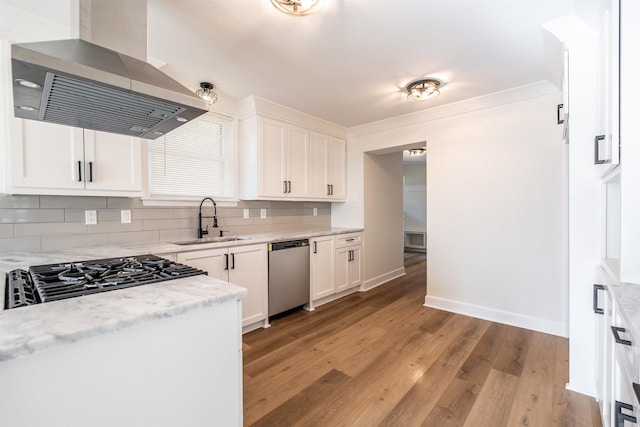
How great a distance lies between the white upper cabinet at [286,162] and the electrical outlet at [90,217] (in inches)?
55.7

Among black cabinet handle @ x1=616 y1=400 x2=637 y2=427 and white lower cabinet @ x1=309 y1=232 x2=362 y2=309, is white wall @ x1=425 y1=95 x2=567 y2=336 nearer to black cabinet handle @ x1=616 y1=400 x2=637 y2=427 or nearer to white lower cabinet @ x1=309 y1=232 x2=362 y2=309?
white lower cabinet @ x1=309 y1=232 x2=362 y2=309

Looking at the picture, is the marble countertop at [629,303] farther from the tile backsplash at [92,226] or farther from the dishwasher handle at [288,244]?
the tile backsplash at [92,226]

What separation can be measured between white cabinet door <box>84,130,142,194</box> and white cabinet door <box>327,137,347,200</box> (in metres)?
2.47

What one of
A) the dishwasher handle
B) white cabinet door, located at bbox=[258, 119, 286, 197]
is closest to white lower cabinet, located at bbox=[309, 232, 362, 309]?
the dishwasher handle

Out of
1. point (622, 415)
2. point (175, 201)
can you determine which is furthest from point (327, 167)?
point (622, 415)

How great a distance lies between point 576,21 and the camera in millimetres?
1796

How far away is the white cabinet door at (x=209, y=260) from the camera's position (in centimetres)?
235

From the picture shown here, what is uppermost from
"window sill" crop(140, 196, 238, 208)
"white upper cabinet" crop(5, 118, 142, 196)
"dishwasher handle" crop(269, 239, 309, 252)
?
"white upper cabinet" crop(5, 118, 142, 196)

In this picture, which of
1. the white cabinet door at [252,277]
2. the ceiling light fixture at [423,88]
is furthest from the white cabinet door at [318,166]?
the ceiling light fixture at [423,88]

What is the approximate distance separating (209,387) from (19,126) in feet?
6.80

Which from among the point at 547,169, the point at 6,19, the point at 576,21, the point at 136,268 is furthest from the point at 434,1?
the point at 6,19

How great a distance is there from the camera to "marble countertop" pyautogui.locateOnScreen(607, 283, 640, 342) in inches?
32.0

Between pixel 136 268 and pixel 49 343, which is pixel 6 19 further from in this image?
pixel 49 343

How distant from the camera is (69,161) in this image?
2016 mm
